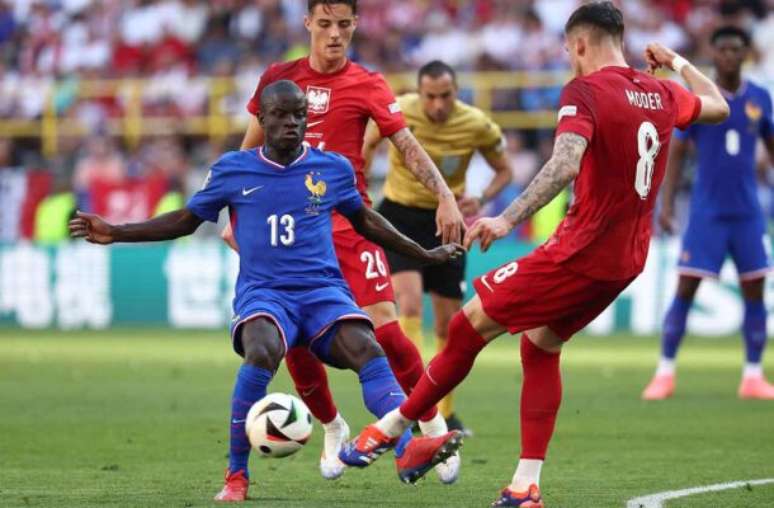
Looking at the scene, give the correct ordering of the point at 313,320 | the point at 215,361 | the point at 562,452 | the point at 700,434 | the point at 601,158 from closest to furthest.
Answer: the point at 601,158 < the point at 313,320 < the point at 562,452 < the point at 700,434 < the point at 215,361

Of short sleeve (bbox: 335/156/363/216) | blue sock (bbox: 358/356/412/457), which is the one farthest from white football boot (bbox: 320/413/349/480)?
short sleeve (bbox: 335/156/363/216)

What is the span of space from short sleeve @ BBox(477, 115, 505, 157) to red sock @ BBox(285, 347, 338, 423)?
334 cm

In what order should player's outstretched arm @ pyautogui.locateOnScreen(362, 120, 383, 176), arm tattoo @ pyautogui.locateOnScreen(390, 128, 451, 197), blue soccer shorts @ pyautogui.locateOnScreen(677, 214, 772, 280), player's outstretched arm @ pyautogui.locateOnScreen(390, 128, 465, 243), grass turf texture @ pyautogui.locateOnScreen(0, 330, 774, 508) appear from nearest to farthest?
grass turf texture @ pyautogui.locateOnScreen(0, 330, 774, 508)
player's outstretched arm @ pyautogui.locateOnScreen(390, 128, 465, 243)
arm tattoo @ pyautogui.locateOnScreen(390, 128, 451, 197)
player's outstretched arm @ pyautogui.locateOnScreen(362, 120, 383, 176)
blue soccer shorts @ pyautogui.locateOnScreen(677, 214, 772, 280)

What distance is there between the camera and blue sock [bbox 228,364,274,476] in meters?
7.99

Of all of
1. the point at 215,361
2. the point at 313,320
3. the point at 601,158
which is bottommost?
the point at 215,361

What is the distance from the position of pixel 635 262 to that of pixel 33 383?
9150mm

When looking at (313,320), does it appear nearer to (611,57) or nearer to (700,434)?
(611,57)

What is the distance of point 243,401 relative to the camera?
8039 millimetres

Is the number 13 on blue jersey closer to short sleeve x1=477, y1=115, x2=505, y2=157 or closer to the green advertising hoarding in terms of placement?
short sleeve x1=477, y1=115, x2=505, y2=157

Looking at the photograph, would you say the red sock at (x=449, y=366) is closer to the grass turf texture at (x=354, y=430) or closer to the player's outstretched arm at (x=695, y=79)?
the grass turf texture at (x=354, y=430)

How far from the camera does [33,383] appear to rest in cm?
1566

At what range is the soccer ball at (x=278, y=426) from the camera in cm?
769

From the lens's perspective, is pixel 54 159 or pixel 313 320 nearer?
pixel 313 320

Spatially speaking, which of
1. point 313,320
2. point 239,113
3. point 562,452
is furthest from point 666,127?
point 239,113
